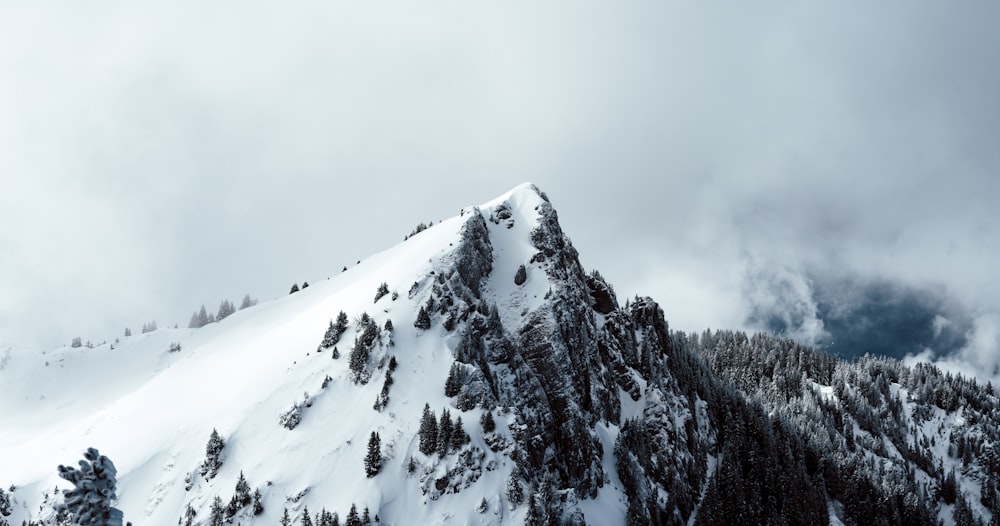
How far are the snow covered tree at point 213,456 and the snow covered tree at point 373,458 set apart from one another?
1974 cm

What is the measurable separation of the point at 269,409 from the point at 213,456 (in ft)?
29.0

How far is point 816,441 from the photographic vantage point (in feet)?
516

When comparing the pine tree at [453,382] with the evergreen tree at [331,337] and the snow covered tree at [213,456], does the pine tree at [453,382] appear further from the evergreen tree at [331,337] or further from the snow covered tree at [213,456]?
the snow covered tree at [213,456]

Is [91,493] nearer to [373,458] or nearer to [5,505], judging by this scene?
[373,458]

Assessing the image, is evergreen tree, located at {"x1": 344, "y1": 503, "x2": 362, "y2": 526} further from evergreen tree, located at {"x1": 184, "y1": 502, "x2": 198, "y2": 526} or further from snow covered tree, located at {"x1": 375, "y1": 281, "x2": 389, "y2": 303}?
snow covered tree, located at {"x1": 375, "y1": 281, "x2": 389, "y2": 303}

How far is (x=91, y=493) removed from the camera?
23688 mm

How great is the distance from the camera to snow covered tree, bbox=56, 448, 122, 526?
76.4ft

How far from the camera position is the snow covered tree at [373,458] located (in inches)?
2638

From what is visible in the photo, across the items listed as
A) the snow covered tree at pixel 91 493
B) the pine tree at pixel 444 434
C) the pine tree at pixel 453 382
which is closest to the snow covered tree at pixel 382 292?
the pine tree at pixel 453 382

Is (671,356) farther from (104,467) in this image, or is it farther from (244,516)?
(104,467)

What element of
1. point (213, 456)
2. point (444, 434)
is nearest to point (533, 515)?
point (444, 434)

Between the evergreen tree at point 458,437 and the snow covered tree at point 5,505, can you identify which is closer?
the snow covered tree at point 5,505

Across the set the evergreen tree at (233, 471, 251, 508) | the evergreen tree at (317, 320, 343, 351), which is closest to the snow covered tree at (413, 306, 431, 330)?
the evergreen tree at (317, 320, 343, 351)

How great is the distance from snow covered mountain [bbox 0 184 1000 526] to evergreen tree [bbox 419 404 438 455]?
0.26m
